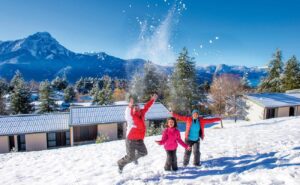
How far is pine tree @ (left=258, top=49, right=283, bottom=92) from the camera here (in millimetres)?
43562

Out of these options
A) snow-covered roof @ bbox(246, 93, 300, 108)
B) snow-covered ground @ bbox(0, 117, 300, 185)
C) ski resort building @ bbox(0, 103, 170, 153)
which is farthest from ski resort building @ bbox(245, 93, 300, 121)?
snow-covered ground @ bbox(0, 117, 300, 185)

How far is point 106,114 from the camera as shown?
2308 cm

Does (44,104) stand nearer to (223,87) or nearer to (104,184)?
(223,87)

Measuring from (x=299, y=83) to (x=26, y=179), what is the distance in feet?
166

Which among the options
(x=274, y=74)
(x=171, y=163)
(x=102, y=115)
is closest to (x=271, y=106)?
(x=274, y=74)

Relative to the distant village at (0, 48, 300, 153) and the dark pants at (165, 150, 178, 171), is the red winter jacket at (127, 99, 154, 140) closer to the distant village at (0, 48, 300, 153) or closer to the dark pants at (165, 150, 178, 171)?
the dark pants at (165, 150, 178, 171)

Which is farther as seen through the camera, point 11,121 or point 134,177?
point 11,121

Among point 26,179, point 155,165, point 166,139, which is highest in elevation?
point 166,139

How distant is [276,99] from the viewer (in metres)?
30.7

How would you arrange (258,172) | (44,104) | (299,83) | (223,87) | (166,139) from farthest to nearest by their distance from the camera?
(299,83) → (44,104) → (223,87) → (166,139) → (258,172)

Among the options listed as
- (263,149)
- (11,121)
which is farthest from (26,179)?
(11,121)

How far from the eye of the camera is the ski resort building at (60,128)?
20.5m

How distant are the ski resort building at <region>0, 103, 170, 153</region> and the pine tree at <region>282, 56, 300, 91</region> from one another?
3317cm

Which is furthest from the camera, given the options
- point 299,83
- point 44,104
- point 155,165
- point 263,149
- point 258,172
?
point 299,83
